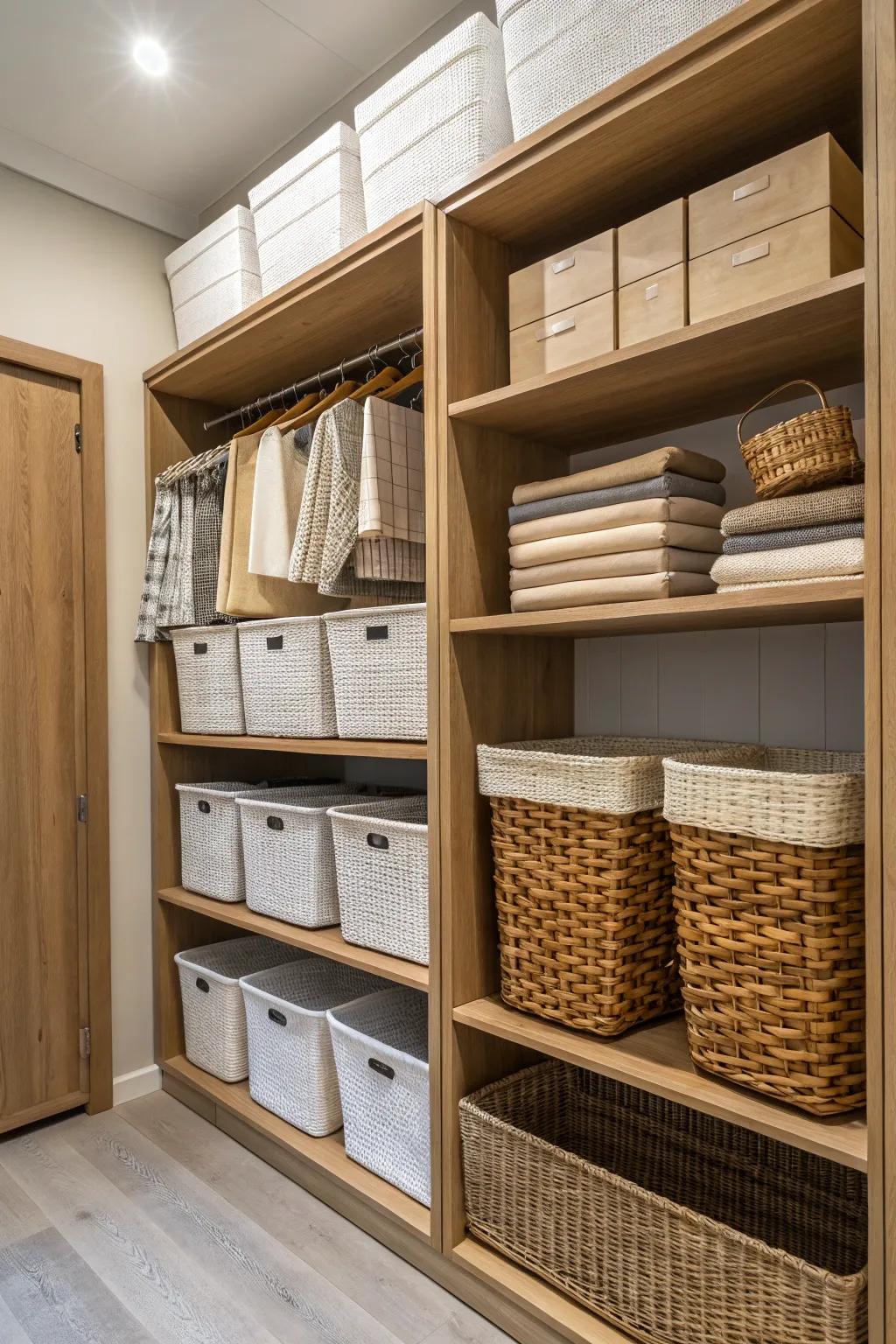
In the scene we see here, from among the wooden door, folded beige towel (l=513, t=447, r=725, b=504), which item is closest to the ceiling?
the wooden door

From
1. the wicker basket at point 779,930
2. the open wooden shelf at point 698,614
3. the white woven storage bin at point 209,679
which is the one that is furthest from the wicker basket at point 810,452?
the white woven storage bin at point 209,679

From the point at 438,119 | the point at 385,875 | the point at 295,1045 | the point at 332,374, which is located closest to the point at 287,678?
the point at 385,875

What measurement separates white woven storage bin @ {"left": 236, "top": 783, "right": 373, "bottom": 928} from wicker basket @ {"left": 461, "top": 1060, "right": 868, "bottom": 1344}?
2.00 ft

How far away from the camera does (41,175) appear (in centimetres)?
229

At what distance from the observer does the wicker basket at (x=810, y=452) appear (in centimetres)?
116

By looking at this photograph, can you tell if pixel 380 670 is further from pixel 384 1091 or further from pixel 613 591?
pixel 384 1091

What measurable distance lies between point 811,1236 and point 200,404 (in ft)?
8.43

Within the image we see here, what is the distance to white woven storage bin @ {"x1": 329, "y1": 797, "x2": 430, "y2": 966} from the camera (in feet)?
5.61

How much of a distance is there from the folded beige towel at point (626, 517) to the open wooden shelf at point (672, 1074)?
85 cm

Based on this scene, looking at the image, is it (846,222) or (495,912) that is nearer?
(846,222)

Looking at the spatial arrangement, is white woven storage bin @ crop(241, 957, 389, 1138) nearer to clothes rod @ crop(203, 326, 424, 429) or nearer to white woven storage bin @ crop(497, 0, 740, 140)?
clothes rod @ crop(203, 326, 424, 429)

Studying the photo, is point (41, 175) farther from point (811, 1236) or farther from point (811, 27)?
point (811, 1236)

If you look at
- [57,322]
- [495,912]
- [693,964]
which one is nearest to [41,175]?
[57,322]

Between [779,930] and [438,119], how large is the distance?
1548mm
